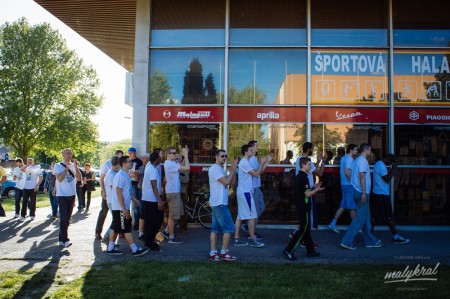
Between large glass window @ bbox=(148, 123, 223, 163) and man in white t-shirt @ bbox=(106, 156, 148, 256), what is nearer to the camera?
man in white t-shirt @ bbox=(106, 156, 148, 256)

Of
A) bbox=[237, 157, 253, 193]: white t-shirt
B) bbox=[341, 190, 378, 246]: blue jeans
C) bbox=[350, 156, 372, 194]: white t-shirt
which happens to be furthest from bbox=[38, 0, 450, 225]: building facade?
bbox=[237, 157, 253, 193]: white t-shirt

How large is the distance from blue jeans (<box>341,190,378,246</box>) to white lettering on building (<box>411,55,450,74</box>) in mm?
4550

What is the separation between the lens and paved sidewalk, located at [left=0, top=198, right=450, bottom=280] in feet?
22.8

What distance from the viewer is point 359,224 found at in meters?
7.79

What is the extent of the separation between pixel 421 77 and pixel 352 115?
208 cm

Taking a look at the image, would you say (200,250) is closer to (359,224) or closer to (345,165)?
(359,224)

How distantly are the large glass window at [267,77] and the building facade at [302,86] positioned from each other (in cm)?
3

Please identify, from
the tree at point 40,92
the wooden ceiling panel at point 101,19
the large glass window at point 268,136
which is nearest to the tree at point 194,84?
the large glass window at point 268,136

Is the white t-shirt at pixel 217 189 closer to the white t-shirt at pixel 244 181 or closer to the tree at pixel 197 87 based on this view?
the white t-shirt at pixel 244 181

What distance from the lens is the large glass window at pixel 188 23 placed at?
10.9m

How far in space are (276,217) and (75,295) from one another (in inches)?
238

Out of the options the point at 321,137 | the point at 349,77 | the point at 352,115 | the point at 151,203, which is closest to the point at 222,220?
the point at 151,203

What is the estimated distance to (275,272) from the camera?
20.4ft

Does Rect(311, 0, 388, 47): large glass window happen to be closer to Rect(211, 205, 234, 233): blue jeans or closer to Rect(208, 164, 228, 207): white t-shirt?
Rect(208, 164, 228, 207): white t-shirt
